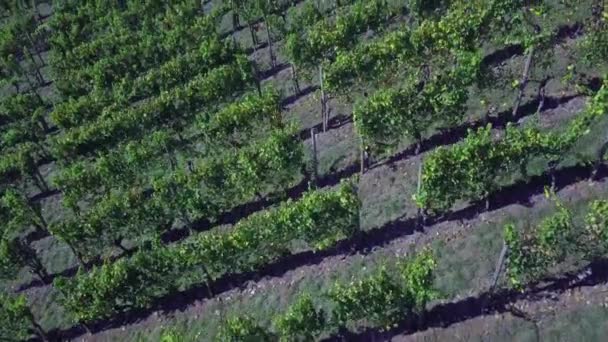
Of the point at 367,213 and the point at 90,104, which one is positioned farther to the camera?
the point at 90,104

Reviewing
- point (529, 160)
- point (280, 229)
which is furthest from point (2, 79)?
point (529, 160)

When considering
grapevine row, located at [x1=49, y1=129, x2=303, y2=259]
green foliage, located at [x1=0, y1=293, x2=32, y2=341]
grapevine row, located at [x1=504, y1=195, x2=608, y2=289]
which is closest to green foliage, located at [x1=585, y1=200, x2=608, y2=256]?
grapevine row, located at [x1=504, y1=195, x2=608, y2=289]

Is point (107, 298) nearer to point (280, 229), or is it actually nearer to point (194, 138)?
point (280, 229)

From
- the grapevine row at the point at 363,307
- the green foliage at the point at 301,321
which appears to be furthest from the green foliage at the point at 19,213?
the green foliage at the point at 301,321

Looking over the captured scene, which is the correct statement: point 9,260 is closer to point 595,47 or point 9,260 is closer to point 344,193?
point 344,193

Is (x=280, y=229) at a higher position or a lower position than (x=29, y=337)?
higher

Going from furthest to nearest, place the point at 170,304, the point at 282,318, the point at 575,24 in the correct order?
the point at 575,24 → the point at 170,304 → the point at 282,318

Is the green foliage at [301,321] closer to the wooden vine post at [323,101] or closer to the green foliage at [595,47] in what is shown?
the wooden vine post at [323,101]

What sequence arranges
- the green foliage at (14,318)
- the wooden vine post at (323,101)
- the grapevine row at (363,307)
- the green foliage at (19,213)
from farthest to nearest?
the wooden vine post at (323,101)
the green foliage at (19,213)
the green foliage at (14,318)
the grapevine row at (363,307)
